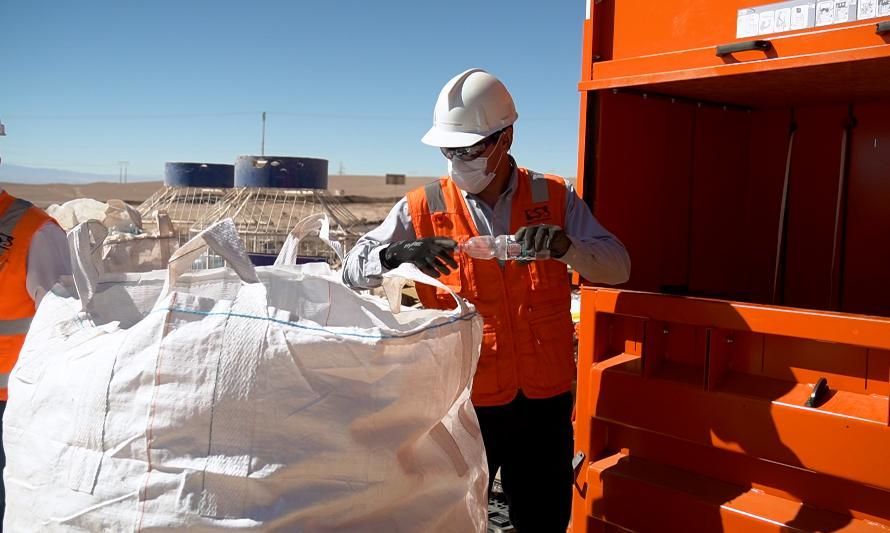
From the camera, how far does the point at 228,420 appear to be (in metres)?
1.69

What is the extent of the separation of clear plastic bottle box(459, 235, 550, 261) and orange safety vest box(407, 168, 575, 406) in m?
0.10

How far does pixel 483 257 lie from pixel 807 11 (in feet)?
4.02

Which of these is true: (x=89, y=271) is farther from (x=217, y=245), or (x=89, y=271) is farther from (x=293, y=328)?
(x=293, y=328)

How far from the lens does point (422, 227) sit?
9.69 ft

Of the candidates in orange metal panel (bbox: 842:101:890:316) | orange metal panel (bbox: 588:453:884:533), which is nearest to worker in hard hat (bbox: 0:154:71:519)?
orange metal panel (bbox: 588:453:884:533)

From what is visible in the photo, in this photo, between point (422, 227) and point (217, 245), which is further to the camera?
point (422, 227)

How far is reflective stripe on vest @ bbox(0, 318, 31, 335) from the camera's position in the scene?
9.75 ft

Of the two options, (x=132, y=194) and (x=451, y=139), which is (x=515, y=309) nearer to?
(x=451, y=139)

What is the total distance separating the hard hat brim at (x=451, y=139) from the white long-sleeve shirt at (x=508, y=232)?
0.23 metres

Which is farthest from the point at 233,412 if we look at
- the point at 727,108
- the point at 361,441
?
the point at 727,108

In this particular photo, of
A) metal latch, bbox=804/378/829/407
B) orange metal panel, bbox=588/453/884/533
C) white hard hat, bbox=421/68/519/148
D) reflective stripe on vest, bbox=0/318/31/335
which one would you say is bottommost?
orange metal panel, bbox=588/453/884/533

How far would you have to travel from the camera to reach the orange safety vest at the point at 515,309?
9.21 feet

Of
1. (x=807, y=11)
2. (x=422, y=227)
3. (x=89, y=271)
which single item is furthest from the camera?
(x=422, y=227)

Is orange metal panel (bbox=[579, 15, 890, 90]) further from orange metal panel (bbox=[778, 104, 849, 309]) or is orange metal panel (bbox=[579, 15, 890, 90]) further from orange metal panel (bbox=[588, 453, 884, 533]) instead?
orange metal panel (bbox=[588, 453, 884, 533])
